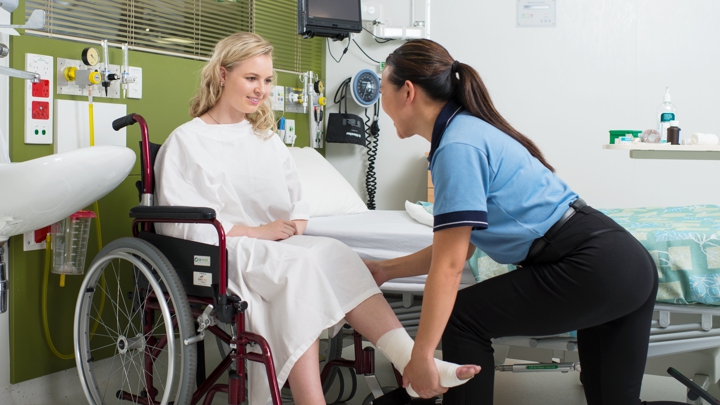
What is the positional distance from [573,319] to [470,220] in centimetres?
39

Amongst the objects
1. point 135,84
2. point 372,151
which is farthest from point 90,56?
point 372,151

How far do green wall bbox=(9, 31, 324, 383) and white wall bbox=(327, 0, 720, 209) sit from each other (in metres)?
1.83

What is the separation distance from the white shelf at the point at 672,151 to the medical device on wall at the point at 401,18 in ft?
5.35

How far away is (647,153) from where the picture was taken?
271cm

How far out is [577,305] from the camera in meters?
1.53

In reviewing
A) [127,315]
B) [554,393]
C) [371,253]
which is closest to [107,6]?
[127,315]

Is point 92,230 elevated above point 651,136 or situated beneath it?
situated beneath

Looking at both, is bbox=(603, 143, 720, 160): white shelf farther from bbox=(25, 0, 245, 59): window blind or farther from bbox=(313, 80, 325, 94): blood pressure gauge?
bbox=(25, 0, 245, 59): window blind

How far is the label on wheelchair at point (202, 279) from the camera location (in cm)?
186

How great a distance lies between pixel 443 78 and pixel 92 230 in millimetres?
1637

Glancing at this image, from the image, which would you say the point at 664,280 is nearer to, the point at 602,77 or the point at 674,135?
the point at 674,135

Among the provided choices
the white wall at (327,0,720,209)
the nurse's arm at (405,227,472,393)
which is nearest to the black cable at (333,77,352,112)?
the white wall at (327,0,720,209)

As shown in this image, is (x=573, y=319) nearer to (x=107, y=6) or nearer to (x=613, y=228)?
(x=613, y=228)

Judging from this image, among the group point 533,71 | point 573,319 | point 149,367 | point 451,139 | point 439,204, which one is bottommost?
point 149,367
